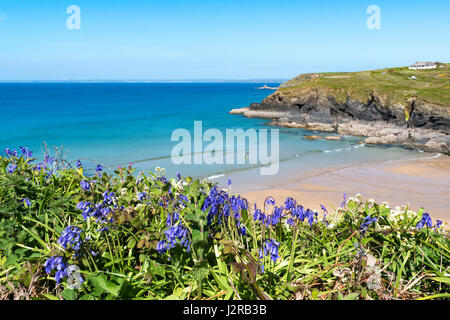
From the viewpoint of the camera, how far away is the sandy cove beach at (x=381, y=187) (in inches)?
572

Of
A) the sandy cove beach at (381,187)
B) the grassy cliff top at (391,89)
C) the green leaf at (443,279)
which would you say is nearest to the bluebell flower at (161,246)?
the green leaf at (443,279)

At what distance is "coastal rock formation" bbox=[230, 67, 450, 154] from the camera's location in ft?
104

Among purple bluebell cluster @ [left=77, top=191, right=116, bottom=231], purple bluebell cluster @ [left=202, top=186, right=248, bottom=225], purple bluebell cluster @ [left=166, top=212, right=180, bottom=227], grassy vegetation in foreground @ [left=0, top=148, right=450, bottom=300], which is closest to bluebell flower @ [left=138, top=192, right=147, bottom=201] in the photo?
grassy vegetation in foreground @ [left=0, top=148, right=450, bottom=300]

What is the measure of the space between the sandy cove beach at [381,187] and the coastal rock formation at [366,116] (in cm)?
911

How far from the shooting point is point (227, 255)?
2.66m

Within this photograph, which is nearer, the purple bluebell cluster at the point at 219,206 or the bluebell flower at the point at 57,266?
the bluebell flower at the point at 57,266

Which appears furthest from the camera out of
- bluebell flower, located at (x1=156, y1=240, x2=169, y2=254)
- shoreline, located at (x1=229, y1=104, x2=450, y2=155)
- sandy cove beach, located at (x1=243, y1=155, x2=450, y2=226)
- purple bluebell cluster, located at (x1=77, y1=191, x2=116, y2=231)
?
shoreline, located at (x1=229, y1=104, x2=450, y2=155)

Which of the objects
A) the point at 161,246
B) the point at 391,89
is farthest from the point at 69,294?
the point at 391,89

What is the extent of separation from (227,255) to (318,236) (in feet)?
3.49

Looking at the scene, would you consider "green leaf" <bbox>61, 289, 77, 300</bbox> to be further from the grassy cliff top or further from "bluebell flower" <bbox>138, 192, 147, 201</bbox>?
the grassy cliff top

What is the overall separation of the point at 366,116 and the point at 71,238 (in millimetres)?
42787

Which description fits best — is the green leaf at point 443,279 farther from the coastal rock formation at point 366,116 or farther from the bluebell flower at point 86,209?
the coastal rock formation at point 366,116

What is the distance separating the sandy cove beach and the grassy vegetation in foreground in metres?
10.5

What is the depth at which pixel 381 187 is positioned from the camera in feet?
56.6
